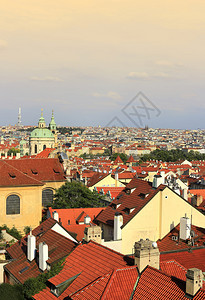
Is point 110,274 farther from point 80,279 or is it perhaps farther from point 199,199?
point 199,199

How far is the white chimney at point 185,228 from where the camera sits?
74.0ft

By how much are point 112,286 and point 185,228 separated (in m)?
9.62

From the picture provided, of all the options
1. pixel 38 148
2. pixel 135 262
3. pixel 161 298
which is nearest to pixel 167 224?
pixel 135 262

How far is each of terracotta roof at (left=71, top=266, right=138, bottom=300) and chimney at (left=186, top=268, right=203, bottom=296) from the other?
209 cm

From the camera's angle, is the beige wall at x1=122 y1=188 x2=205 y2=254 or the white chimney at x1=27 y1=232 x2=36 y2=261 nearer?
the white chimney at x1=27 y1=232 x2=36 y2=261

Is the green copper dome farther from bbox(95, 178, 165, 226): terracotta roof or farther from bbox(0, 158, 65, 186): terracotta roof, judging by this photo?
bbox(95, 178, 165, 226): terracotta roof

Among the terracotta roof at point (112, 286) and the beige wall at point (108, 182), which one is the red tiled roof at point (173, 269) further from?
the beige wall at point (108, 182)

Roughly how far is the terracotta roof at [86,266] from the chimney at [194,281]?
3027 millimetres

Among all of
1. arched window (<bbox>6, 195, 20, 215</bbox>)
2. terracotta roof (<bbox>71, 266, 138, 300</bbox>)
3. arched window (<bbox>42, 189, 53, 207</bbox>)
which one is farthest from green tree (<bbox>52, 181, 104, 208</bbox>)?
terracotta roof (<bbox>71, 266, 138, 300</bbox>)

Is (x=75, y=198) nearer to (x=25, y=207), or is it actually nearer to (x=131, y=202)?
(x=25, y=207)

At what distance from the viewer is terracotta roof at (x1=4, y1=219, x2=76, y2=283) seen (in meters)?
18.7

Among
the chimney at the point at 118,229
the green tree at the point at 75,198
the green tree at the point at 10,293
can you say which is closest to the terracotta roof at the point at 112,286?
the green tree at the point at 10,293

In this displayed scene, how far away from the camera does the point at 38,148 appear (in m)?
123

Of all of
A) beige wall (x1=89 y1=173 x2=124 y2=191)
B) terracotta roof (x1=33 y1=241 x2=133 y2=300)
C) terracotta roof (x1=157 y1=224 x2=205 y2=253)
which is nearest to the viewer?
terracotta roof (x1=33 y1=241 x2=133 y2=300)
